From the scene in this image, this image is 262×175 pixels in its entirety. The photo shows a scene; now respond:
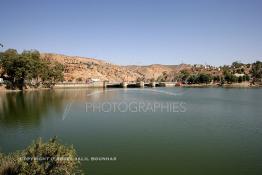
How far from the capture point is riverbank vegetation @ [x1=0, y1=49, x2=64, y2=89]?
364 ft

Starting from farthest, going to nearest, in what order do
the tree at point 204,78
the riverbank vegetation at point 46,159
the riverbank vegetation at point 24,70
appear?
the tree at point 204,78 → the riverbank vegetation at point 24,70 → the riverbank vegetation at point 46,159

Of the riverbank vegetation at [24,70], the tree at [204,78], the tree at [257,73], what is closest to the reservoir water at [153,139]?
the riverbank vegetation at [24,70]

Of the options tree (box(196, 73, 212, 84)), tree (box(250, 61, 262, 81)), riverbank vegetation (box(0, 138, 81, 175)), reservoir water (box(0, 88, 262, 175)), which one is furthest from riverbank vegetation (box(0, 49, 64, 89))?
tree (box(250, 61, 262, 81))

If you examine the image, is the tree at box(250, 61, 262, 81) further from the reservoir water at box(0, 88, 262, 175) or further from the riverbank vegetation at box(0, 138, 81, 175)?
the riverbank vegetation at box(0, 138, 81, 175)

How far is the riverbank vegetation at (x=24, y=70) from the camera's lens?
111 metres

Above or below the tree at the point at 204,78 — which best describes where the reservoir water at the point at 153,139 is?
below

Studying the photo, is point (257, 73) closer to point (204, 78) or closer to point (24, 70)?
point (204, 78)

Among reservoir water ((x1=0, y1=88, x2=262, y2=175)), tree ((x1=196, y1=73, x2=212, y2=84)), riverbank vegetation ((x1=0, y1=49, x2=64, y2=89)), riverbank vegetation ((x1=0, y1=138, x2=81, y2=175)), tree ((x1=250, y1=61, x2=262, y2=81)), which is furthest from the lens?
tree ((x1=196, y1=73, x2=212, y2=84))

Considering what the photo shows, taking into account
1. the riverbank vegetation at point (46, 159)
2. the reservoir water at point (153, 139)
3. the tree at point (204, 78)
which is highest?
the tree at point (204, 78)

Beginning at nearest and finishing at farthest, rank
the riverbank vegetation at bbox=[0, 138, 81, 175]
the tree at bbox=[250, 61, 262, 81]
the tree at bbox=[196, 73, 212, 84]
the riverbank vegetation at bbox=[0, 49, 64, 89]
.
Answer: the riverbank vegetation at bbox=[0, 138, 81, 175]
the riverbank vegetation at bbox=[0, 49, 64, 89]
the tree at bbox=[250, 61, 262, 81]
the tree at bbox=[196, 73, 212, 84]

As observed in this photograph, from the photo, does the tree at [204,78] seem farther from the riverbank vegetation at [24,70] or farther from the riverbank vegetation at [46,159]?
the riverbank vegetation at [46,159]

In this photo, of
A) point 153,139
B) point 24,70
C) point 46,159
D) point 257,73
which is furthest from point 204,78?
point 46,159

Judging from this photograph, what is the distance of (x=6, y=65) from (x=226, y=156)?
105 m

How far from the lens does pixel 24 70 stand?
110m
